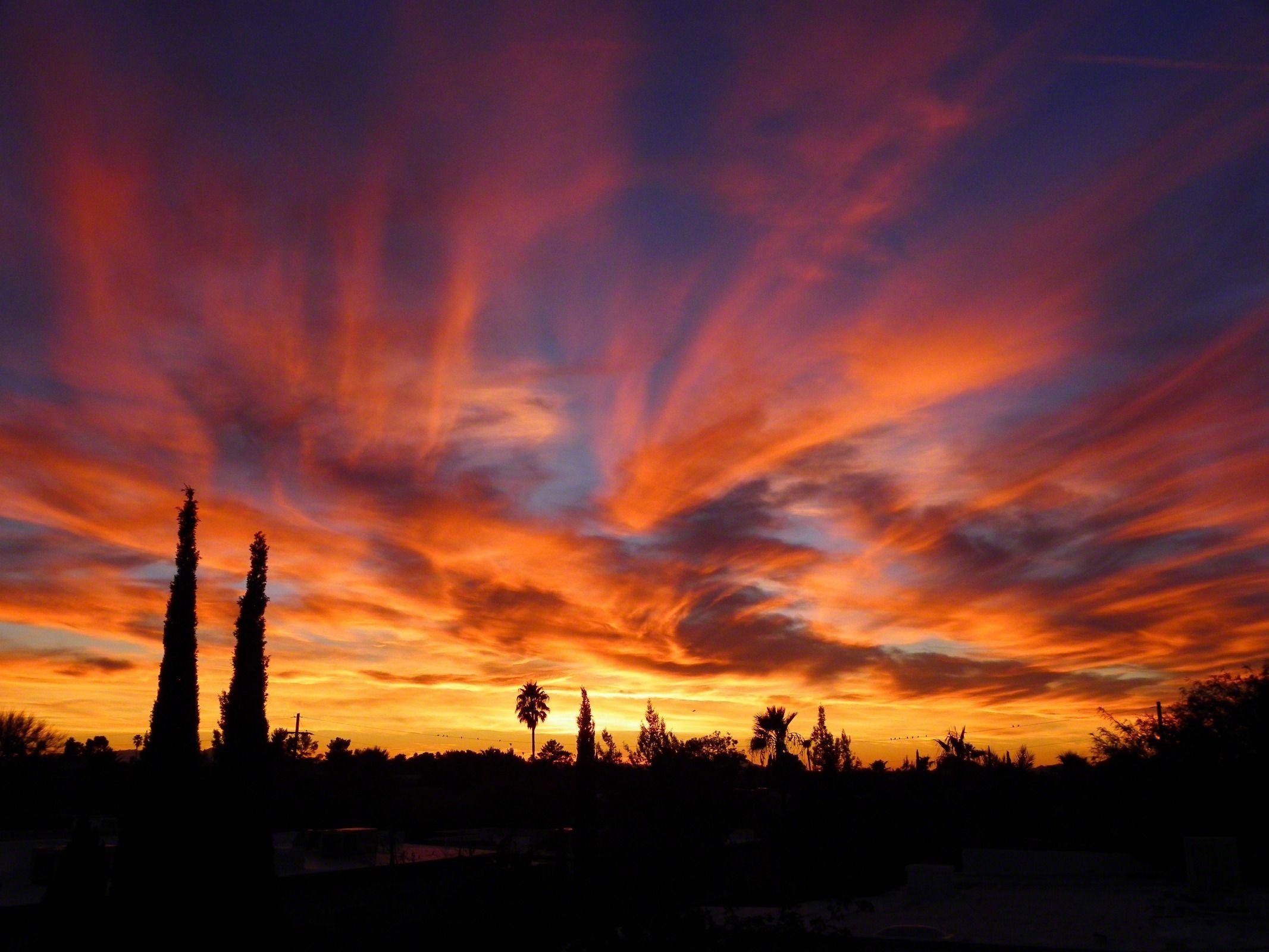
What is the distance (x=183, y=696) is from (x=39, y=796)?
3439 cm

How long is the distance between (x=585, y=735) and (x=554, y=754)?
161 ft

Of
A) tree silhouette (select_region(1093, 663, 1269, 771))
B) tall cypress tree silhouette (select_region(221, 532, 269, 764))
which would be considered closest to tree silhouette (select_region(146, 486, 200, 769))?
tall cypress tree silhouette (select_region(221, 532, 269, 764))

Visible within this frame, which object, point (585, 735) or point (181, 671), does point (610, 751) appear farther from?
point (181, 671)

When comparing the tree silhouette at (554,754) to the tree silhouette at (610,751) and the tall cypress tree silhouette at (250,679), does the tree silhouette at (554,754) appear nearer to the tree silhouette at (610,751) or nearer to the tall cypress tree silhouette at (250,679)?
the tree silhouette at (610,751)

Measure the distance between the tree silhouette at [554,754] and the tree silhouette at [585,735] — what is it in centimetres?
4074

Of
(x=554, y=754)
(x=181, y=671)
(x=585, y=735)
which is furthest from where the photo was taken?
(x=554, y=754)

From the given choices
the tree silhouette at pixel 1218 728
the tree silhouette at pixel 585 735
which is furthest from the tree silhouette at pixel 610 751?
the tree silhouette at pixel 1218 728

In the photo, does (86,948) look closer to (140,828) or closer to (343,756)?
(140,828)

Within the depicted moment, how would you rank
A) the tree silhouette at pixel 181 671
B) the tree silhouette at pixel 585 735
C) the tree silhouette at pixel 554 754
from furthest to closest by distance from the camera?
the tree silhouette at pixel 554 754 < the tree silhouette at pixel 585 735 < the tree silhouette at pixel 181 671

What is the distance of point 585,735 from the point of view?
63.1 metres

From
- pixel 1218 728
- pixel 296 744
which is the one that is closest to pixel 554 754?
pixel 296 744

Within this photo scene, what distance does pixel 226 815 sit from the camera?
3572 centimetres

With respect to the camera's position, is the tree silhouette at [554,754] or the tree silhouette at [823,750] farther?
the tree silhouette at [554,754]

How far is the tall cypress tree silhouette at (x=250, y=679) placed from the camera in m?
40.8
